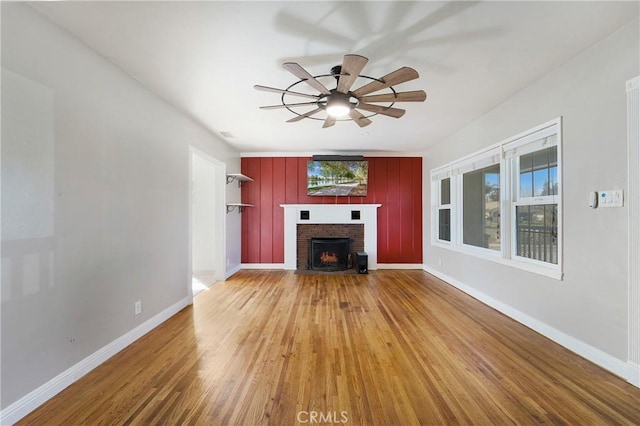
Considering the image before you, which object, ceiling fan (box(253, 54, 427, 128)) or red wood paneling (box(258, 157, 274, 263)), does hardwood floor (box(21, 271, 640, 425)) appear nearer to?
ceiling fan (box(253, 54, 427, 128))

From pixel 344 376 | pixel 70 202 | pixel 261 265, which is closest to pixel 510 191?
pixel 344 376

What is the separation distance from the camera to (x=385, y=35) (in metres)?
1.99

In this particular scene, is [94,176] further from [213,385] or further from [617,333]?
[617,333]

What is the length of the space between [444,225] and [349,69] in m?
4.11

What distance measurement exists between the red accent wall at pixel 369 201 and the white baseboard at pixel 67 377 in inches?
121

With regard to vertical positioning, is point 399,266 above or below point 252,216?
below

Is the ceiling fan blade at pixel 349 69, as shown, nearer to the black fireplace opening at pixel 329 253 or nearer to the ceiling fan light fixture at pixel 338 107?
the ceiling fan light fixture at pixel 338 107

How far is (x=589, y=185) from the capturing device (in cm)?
221

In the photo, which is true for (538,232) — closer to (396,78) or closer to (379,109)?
(379,109)

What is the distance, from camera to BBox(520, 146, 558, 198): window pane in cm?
265

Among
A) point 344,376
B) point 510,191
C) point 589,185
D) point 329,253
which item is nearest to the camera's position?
point 344,376

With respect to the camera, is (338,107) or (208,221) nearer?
(338,107)

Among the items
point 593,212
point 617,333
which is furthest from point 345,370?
point 593,212

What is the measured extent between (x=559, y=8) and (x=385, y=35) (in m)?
1.14
